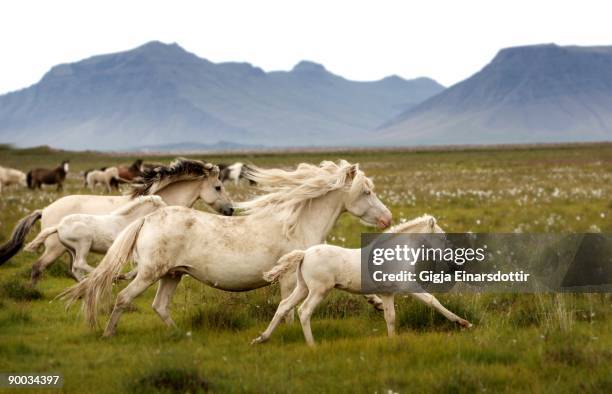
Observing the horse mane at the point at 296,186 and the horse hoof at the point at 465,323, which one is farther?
the horse mane at the point at 296,186

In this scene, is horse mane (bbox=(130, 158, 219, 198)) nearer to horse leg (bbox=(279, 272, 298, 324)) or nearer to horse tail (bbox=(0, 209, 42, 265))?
horse tail (bbox=(0, 209, 42, 265))

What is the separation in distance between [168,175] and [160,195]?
445 mm

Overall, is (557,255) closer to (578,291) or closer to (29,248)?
(578,291)

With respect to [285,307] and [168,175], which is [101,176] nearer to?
[168,175]

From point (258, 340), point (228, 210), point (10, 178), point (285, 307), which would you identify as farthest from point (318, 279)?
point (10, 178)

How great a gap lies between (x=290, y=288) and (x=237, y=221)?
3.99 feet

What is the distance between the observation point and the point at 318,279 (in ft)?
27.6

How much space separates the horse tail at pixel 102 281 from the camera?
9.22 metres

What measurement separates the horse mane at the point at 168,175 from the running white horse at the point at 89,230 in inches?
28.2

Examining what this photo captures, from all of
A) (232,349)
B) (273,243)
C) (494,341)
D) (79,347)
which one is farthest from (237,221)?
(494,341)

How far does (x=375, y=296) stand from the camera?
9375 millimetres

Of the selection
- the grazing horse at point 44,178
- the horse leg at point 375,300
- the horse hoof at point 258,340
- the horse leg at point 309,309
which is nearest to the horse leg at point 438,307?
the horse leg at point 375,300

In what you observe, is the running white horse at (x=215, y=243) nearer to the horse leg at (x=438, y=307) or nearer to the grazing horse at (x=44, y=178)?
the horse leg at (x=438, y=307)

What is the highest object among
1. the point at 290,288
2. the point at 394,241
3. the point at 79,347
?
the point at 394,241
